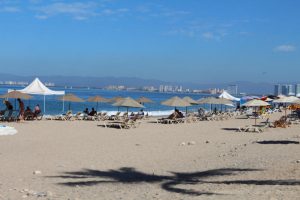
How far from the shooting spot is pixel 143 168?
11.5 m

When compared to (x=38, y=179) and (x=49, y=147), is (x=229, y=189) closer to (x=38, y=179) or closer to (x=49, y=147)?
(x=38, y=179)

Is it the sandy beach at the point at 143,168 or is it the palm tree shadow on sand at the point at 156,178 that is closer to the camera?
the sandy beach at the point at 143,168

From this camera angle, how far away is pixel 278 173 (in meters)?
9.80

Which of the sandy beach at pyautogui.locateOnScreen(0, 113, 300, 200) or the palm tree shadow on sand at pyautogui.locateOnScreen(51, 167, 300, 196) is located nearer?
the sandy beach at pyautogui.locateOnScreen(0, 113, 300, 200)

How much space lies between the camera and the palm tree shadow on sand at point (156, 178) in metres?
8.94

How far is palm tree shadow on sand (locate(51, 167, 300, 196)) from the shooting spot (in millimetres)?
8938

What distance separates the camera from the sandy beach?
8.38 m

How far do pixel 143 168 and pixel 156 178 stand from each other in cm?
140

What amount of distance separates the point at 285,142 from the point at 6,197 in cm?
1075

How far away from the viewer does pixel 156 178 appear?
33.1 feet

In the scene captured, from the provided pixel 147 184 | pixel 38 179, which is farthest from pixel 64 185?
pixel 147 184

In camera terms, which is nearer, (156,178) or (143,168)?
(156,178)

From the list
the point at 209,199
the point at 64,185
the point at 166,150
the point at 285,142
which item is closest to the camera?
the point at 209,199

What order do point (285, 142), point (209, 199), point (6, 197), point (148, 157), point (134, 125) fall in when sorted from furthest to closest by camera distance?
point (134, 125) < point (285, 142) < point (148, 157) < point (6, 197) < point (209, 199)
